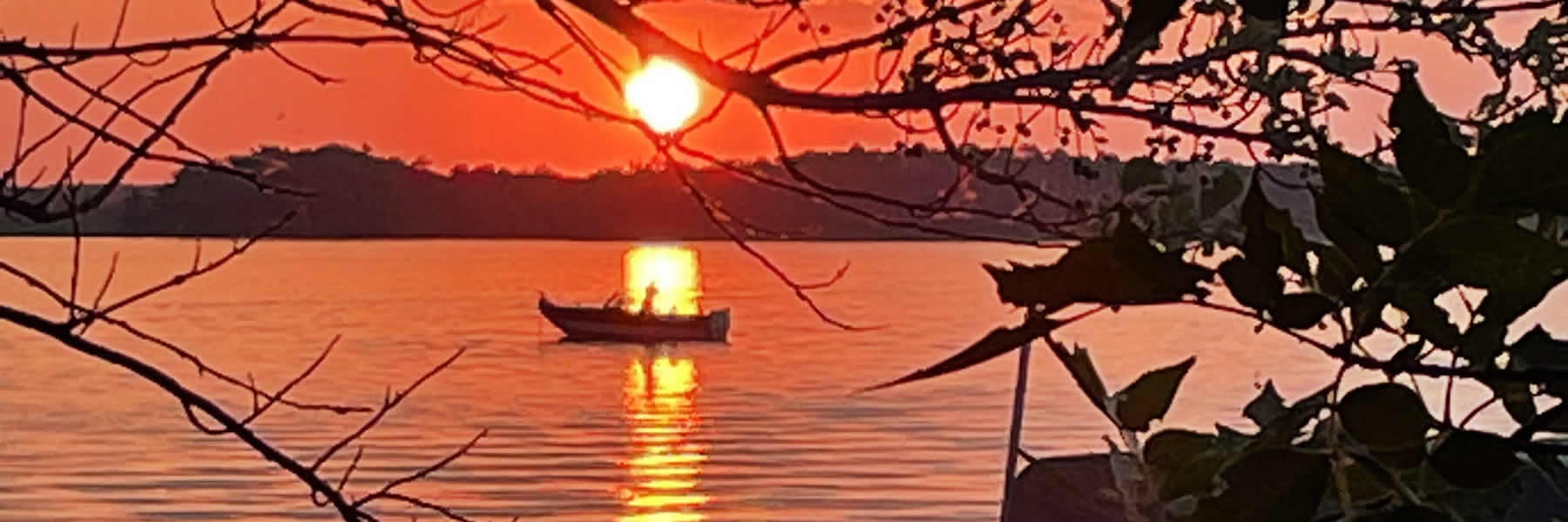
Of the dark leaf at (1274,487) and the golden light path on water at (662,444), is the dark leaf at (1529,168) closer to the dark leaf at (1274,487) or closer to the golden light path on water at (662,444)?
the dark leaf at (1274,487)

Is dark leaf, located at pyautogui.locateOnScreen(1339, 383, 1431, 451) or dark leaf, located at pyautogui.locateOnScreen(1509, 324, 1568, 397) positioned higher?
dark leaf, located at pyautogui.locateOnScreen(1509, 324, 1568, 397)

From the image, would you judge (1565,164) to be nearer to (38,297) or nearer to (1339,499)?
(1339,499)

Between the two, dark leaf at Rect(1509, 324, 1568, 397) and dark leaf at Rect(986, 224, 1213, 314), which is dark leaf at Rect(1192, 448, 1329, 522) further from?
dark leaf at Rect(1509, 324, 1568, 397)

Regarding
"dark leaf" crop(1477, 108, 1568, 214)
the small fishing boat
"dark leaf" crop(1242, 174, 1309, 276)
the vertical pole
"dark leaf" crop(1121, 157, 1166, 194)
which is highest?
the small fishing boat

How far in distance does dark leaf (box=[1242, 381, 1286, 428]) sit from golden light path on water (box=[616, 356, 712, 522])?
2821cm

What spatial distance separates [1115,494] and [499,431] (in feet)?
123

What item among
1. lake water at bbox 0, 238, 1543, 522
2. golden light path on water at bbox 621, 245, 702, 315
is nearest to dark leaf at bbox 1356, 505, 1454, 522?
lake water at bbox 0, 238, 1543, 522

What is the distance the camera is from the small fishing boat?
171ft

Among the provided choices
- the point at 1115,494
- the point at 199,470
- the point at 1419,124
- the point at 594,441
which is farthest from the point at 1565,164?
the point at 594,441

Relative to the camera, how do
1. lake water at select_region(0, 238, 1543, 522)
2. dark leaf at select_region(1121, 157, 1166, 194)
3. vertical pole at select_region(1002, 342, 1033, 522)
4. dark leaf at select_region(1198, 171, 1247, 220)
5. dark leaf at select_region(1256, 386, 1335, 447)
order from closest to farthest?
1. dark leaf at select_region(1256, 386, 1335, 447)
2. dark leaf at select_region(1198, 171, 1247, 220)
3. dark leaf at select_region(1121, 157, 1166, 194)
4. vertical pole at select_region(1002, 342, 1033, 522)
5. lake water at select_region(0, 238, 1543, 522)

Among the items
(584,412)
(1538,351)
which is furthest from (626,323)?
(1538,351)

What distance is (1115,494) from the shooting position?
5.25ft

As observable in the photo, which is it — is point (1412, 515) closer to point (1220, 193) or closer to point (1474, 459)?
point (1474, 459)

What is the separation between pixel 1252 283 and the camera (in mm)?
778
